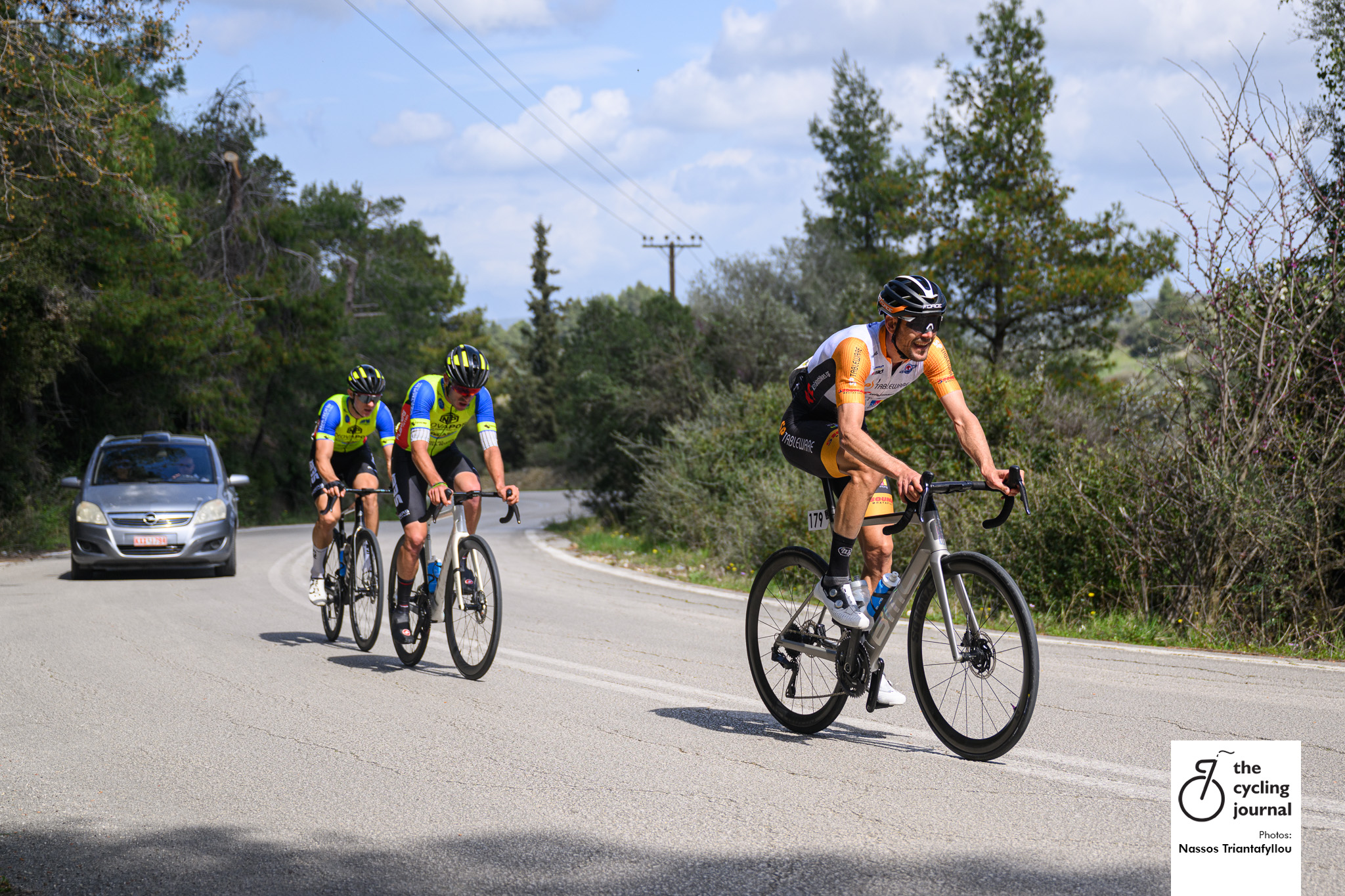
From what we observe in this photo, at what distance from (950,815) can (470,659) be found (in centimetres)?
388

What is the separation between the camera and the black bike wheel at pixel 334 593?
9039 millimetres

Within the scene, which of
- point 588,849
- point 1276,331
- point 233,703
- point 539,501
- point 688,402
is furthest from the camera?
point 539,501

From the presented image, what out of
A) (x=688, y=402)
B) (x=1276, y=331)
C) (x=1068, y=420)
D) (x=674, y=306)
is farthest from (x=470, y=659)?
(x=674, y=306)

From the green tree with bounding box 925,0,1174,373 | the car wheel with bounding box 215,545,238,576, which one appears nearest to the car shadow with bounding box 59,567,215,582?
the car wheel with bounding box 215,545,238,576

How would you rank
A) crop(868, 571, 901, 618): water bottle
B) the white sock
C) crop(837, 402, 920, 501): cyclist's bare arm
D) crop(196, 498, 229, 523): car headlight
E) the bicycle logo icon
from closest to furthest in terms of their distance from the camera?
the bicycle logo icon < crop(837, 402, 920, 501): cyclist's bare arm < crop(868, 571, 901, 618): water bottle < the white sock < crop(196, 498, 229, 523): car headlight

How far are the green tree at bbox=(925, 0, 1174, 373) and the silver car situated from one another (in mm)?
25820

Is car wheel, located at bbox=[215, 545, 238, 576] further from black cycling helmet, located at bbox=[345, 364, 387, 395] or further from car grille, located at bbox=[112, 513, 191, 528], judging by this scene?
black cycling helmet, located at bbox=[345, 364, 387, 395]

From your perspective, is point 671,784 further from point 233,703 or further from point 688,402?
point 688,402

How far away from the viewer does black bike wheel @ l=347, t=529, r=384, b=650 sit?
8.43 metres

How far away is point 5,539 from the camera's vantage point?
63.1 ft

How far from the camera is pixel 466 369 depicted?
289 inches

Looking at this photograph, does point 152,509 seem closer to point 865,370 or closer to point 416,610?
point 416,610

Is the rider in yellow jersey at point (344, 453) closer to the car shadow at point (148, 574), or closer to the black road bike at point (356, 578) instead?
the black road bike at point (356, 578)

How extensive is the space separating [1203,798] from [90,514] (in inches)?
520
